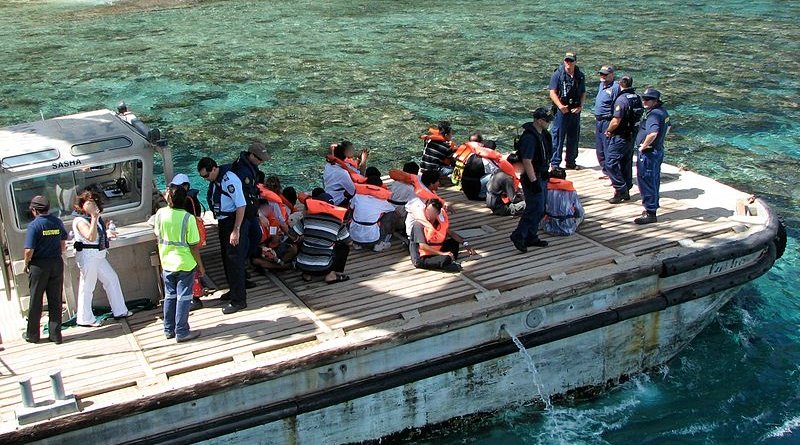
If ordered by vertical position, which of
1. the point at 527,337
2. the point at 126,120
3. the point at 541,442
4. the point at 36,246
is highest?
the point at 126,120

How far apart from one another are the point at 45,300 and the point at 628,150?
22.8 ft

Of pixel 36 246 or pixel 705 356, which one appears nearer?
pixel 36 246

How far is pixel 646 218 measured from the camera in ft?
32.8

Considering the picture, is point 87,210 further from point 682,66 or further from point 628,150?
point 682,66

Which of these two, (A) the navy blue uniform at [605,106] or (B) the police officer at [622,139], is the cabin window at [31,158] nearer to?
(B) the police officer at [622,139]

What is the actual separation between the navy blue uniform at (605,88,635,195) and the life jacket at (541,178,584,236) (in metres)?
1.07

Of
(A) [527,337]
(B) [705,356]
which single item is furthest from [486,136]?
(A) [527,337]

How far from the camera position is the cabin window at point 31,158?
24.8 feet

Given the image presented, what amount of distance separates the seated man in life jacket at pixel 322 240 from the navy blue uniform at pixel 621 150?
3794 mm

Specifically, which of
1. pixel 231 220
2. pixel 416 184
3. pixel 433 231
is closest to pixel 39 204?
pixel 231 220

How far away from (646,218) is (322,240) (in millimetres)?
3951

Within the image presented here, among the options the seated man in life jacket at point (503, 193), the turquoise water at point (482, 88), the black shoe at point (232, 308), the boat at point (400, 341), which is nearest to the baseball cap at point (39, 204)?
the boat at point (400, 341)

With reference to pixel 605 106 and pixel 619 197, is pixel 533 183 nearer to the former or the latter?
pixel 619 197

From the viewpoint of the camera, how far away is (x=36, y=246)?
7301mm
